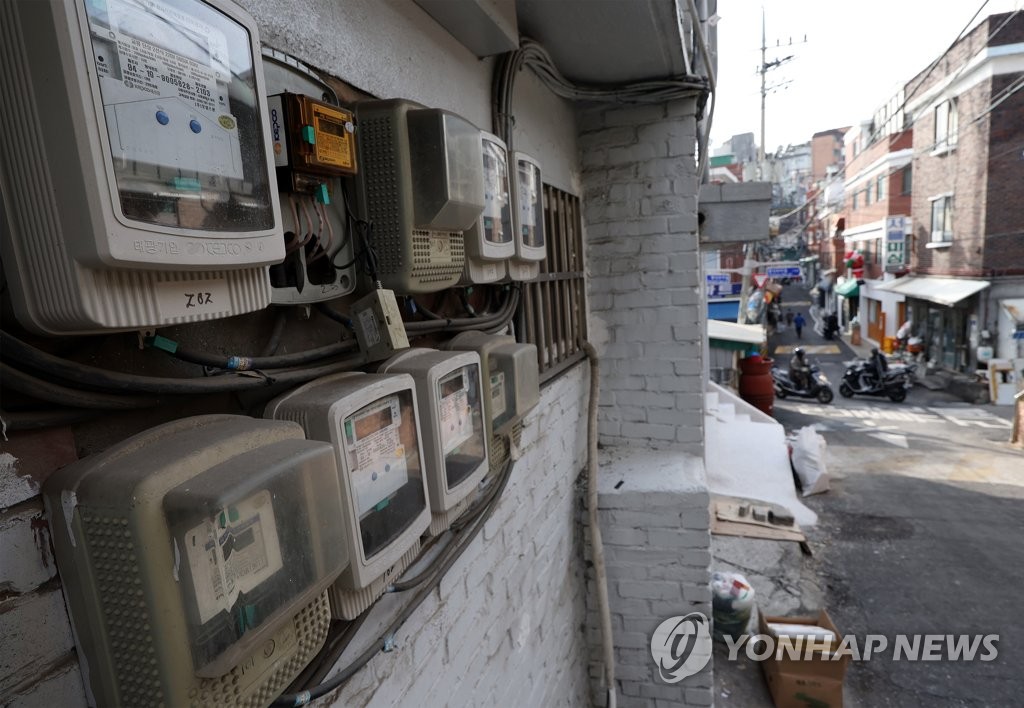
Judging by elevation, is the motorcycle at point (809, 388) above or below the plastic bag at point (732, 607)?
below

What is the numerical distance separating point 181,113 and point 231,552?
52 centimetres

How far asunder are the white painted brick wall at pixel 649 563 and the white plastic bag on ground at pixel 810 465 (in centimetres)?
425

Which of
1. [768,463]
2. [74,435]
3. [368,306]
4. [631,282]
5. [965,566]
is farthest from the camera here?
[768,463]

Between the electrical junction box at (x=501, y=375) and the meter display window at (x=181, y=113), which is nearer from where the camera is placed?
the meter display window at (x=181, y=113)

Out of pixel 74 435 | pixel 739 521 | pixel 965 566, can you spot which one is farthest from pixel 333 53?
pixel 965 566

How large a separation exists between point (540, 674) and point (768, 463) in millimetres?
5027

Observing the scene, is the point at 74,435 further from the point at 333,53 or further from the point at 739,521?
the point at 739,521

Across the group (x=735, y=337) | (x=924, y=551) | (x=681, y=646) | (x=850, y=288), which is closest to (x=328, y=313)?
(x=681, y=646)

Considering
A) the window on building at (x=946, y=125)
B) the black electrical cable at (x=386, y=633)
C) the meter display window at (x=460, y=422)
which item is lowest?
the black electrical cable at (x=386, y=633)

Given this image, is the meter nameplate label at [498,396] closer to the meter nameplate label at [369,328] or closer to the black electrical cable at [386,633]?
the black electrical cable at [386,633]

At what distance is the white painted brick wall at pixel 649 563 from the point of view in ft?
9.00

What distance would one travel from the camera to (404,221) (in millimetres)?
1186

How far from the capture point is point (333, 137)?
1009 millimetres

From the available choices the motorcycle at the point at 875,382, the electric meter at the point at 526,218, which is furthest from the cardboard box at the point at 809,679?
the motorcycle at the point at 875,382
